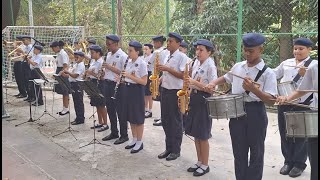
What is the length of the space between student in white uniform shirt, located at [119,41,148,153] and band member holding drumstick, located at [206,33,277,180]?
6.87 feet

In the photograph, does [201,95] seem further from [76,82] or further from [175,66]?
[76,82]

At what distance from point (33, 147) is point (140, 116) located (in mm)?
2109

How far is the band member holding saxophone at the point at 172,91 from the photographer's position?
5594 millimetres

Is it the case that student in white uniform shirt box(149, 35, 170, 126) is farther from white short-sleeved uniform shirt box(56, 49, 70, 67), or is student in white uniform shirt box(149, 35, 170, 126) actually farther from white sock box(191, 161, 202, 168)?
white short-sleeved uniform shirt box(56, 49, 70, 67)

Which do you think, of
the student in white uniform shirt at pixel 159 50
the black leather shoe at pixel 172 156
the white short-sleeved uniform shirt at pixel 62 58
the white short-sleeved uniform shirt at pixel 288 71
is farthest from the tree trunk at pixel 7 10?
the white short-sleeved uniform shirt at pixel 288 71

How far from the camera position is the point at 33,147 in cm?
683

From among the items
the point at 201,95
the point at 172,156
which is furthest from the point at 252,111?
the point at 172,156

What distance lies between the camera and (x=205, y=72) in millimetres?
5043

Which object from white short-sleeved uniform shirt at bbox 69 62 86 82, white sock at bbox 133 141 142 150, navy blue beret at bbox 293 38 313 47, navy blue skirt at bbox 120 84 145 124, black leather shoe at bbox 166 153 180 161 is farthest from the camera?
white short-sleeved uniform shirt at bbox 69 62 86 82

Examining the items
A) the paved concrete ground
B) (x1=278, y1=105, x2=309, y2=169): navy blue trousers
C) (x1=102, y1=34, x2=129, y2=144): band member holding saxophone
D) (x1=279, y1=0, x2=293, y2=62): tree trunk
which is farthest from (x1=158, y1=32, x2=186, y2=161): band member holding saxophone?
(x1=279, y1=0, x2=293, y2=62): tree trunk

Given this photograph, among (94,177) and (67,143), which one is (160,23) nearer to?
(67,143)

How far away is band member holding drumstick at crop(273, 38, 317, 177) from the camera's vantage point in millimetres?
4828

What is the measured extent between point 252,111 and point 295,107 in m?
1.01

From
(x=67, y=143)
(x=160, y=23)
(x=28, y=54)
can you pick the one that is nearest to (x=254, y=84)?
(x=67, y=143)
